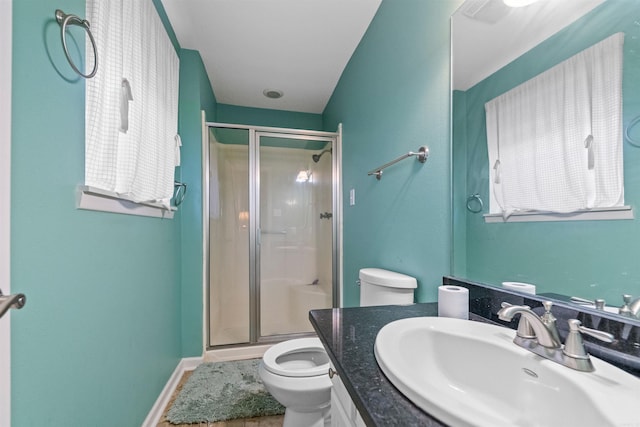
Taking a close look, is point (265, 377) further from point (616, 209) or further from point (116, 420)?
point (616, 209)

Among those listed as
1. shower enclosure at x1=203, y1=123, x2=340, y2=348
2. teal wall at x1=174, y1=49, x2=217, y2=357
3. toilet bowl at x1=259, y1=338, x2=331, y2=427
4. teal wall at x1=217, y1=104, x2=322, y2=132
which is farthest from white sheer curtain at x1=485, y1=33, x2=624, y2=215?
teal wall at x1=217, y1=104, x2=322, y2=132

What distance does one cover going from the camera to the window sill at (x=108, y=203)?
87cm

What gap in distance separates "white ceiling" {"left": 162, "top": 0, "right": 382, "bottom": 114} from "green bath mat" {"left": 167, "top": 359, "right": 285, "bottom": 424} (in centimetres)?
238

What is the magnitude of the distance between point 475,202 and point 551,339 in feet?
1.64

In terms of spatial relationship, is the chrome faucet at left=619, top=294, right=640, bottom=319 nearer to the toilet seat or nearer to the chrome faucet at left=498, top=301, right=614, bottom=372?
the chrome faucet at left=498, top=301, right=614, bottom=372

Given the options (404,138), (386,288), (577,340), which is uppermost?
(404,138)

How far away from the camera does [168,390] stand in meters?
1.68

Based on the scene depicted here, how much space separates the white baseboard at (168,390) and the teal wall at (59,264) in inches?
9.4

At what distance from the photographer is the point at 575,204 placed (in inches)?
25.9

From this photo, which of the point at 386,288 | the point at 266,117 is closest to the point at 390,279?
the point at 386,288

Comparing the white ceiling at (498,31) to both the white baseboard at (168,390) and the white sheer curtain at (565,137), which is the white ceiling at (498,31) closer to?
the white sheer curtain at (565,137)

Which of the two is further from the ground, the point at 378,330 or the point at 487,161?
the point at 487,161
